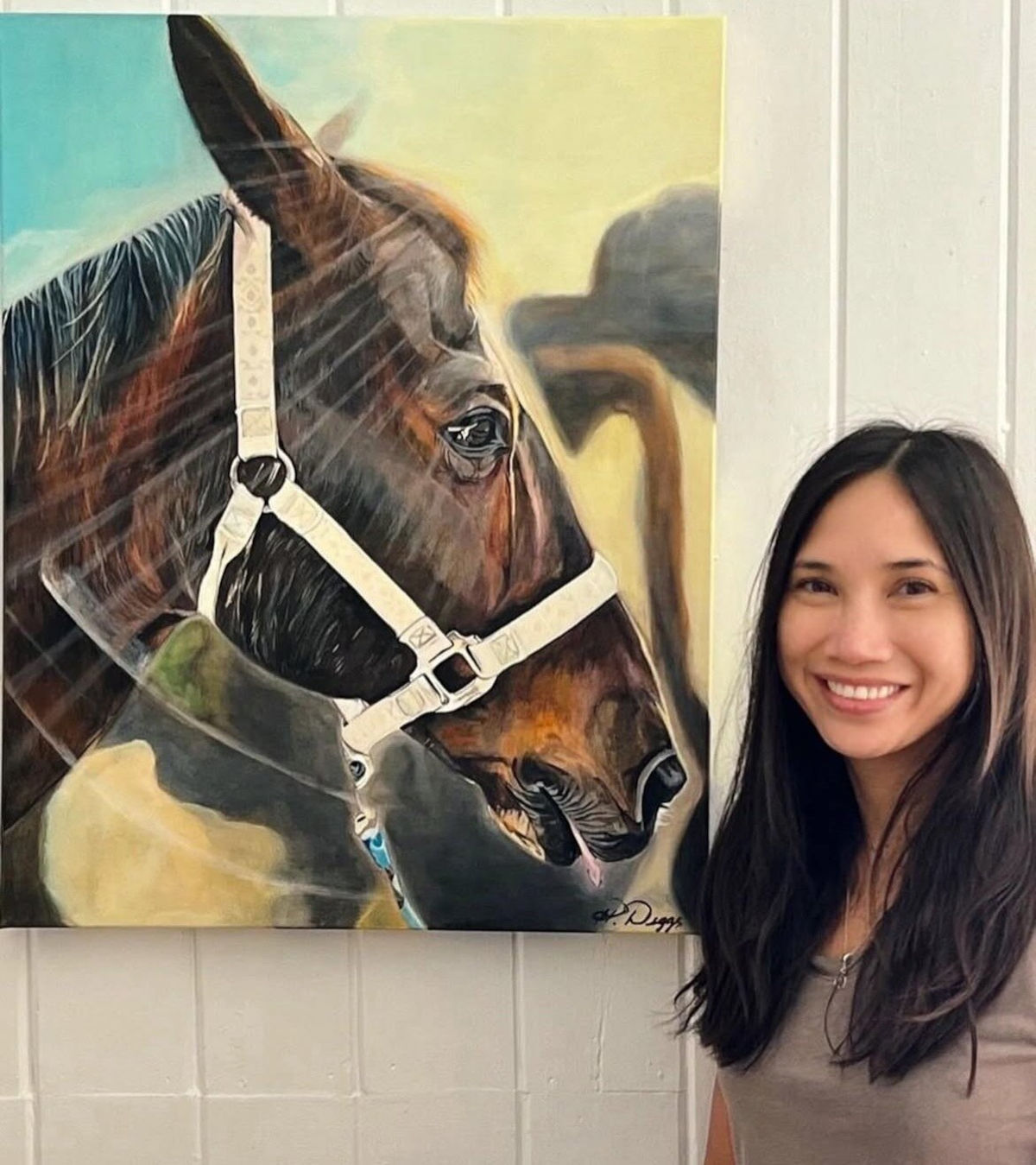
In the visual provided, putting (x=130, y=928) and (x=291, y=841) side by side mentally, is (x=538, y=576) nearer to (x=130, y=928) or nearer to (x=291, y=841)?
(x=291, y=841)

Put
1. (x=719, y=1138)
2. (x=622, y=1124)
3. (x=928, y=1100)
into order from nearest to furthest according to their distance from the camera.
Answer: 1. (x=928, y=1100)
2. (x=719, y=1138)
3. (x=622, y=1124)

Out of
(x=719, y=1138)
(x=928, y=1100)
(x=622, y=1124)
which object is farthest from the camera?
(x=622, y=1124)

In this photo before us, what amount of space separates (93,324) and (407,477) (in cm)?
30

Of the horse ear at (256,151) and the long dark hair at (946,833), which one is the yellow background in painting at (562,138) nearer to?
the horse ear at (256,151)

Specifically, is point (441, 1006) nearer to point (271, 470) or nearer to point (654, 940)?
point (654, 940)

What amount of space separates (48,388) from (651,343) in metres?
0.52

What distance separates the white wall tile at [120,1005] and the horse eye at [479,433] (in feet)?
1.65

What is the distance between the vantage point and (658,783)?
1068 millimetres

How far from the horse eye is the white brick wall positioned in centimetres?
19

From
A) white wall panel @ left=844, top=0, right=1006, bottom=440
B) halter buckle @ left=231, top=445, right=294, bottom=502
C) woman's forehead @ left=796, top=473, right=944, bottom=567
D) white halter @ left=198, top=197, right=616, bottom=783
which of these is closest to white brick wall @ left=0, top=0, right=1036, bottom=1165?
white wall panel @ left=844, top=0, right=1006, bottom=440

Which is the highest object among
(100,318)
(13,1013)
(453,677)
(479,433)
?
(100,318)

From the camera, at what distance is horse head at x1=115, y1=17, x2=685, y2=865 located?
106 cm

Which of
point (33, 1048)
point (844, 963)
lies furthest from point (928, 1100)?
point (33, 1048)

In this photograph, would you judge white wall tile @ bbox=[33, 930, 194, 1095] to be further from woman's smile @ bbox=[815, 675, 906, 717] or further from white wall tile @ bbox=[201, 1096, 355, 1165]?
woman's smile @ bbox=[815, 675, 906, 717]
